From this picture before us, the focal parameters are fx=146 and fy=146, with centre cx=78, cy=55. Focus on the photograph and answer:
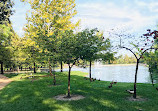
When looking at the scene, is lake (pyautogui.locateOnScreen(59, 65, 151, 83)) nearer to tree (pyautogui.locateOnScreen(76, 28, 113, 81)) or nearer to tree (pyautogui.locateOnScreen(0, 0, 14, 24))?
tree (pyautogui.locateOnScreen(76, 28, 113, 81))

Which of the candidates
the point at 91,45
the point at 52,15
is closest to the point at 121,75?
the point at 52,15

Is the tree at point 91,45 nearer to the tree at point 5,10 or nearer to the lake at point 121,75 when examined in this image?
the lake at point 121,75

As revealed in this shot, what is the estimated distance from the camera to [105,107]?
8.32 m

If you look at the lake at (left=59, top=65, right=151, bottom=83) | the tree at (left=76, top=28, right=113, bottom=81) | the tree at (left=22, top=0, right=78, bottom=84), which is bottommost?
the lake at (left=59, top=65, right=151, bottom=83)

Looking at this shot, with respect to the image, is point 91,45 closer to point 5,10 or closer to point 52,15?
point 52,15

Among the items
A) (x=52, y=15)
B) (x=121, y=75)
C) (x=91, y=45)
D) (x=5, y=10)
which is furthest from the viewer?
(x=121, y=75)

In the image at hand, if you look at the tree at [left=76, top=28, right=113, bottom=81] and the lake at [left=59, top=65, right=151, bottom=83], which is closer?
the tree at [left=76, top=28, right=113, bottom=81]

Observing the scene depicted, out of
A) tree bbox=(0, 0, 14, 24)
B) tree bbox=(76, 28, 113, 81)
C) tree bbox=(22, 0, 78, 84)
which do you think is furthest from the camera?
tree bbox=(0, 0, 14, 24)

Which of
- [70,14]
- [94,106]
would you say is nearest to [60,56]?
[94,106]

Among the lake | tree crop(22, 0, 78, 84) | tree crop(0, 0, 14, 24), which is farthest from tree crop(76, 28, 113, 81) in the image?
tree crop(0, 0, 14, 24)

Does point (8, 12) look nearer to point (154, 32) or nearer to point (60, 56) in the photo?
point (60, 56)

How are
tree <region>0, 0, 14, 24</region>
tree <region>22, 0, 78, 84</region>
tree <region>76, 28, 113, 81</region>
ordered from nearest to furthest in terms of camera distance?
tree <region>76, 28, 113, 81</region>, tree <region>22, 0, 78, 84</region>, tree <region>0, 0, 14, 24</region>

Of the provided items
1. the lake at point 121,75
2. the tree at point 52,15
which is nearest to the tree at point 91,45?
the lake at point 121,75

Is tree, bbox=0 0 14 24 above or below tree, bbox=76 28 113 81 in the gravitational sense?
above
